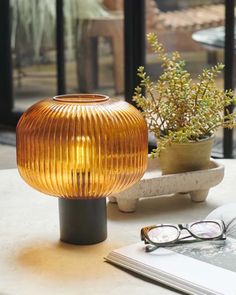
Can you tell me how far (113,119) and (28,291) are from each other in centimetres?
33

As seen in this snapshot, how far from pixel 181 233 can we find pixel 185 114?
321 millimetres

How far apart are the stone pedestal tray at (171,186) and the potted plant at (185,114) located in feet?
0.12

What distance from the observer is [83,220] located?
4.28ft

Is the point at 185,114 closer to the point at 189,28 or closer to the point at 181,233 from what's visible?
the point at 181,233

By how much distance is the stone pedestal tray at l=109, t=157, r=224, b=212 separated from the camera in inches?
58.8

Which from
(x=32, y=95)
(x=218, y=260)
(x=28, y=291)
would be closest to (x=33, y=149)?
(x=28, y=291)

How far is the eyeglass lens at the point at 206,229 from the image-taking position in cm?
130

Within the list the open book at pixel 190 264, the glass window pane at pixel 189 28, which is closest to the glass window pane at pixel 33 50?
the glass window pane at pixel 189 28

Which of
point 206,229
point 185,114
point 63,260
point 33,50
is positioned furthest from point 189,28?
point 63,260

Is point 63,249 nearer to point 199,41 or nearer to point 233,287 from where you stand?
point 233,287

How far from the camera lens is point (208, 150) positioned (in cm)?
157

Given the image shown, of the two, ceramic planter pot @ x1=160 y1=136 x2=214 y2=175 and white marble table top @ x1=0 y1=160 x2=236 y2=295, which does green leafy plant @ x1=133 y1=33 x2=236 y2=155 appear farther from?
white marble table top @ x1=0 y1=160 x2=236 y2=295

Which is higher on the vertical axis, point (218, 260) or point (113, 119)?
point (113, 119)

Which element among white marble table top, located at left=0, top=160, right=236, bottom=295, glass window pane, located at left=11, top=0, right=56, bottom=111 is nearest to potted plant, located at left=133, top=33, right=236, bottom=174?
white marble table top, located at left=0, top=160, right=236, bottom=295
